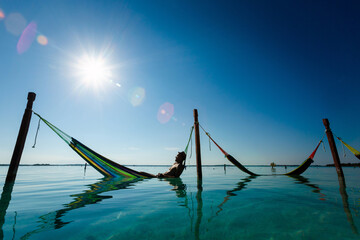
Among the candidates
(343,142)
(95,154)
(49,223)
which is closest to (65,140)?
(95,154)

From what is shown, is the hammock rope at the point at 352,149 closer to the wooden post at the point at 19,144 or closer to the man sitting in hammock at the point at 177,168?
the man sitting in hammock at the point at 177,168

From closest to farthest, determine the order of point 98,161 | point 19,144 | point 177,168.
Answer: point 19,144 < point 98,161 < point 177,168

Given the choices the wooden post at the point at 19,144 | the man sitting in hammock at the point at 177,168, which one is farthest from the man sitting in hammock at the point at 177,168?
the wooden post at the point at 19,144

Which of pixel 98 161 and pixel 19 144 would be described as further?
pixel 98 161

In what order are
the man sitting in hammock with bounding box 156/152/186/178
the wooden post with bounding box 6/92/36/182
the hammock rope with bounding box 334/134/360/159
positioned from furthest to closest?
the man sitting in hammock with bounding box 156/152/186/178
the hammock rope with bounding box 334/134/360/159
the wooden post with bounding box 6/92/36/182

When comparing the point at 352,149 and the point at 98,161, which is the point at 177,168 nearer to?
the point at 98,161

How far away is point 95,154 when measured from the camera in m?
8.95

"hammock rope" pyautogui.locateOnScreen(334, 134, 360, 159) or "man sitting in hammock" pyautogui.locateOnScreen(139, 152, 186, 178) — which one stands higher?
"hammock rope" pyautogui.locateOnScreen(334, 134, 360, 159)

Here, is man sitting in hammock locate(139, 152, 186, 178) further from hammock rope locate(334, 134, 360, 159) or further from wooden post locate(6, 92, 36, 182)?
hammock rope locate(334, 134, 360, 159)

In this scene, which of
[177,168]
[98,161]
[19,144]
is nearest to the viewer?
[19,144]

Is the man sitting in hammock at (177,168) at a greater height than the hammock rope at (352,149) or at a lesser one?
lesser

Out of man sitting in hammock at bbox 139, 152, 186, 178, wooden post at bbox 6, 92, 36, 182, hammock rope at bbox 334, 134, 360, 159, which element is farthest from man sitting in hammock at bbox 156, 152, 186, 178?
hammock rope at bbox 334, 134, 360, 159

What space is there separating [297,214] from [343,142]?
10559mm

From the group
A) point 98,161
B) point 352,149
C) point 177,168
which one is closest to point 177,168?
point 177,168
